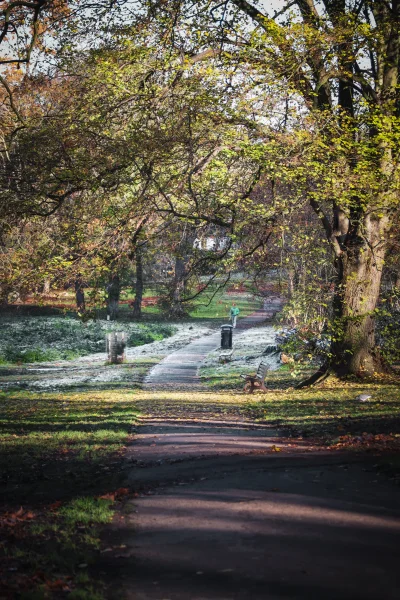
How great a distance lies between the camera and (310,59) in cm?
1578

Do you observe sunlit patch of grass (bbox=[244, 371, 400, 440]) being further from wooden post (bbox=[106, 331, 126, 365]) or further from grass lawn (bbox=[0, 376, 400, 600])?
wooden post (bbox=[106, 331, 126, 365])

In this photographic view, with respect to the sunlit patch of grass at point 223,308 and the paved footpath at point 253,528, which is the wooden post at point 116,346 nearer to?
the paved footpath at point 253,528

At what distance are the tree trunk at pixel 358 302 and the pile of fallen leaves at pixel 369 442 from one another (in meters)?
6.57

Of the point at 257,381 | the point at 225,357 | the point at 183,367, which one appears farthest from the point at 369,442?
the point at 225,357

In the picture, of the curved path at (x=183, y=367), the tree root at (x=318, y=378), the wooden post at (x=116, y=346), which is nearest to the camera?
the tree root at (x=318, y=378)

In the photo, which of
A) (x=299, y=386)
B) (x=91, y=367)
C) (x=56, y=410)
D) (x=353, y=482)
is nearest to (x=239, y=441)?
(x=353, y=482)

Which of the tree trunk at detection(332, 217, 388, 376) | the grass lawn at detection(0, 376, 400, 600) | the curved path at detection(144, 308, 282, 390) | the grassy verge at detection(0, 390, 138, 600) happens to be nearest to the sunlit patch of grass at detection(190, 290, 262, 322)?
the curved path at detection(144, 308, 282, 390)

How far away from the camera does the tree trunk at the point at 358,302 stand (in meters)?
17.4

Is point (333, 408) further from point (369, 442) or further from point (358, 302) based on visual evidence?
point (358, 302)

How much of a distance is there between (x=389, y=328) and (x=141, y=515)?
13403 mm

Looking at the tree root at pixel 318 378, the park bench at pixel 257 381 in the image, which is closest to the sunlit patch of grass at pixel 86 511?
the park bench at pixel 257 381

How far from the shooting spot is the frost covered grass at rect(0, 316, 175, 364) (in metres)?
30.9

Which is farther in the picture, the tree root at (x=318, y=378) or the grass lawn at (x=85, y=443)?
the tree root at (x=318, y=378)

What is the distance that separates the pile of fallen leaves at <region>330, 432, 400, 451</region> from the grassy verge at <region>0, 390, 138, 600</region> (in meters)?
3.13
